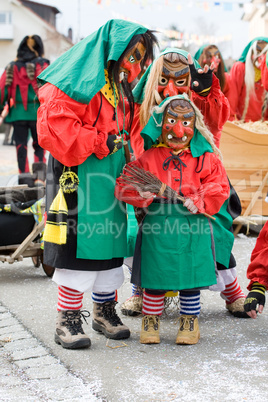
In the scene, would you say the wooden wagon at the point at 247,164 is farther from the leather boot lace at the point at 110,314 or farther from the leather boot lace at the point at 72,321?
the leather boot lace at the point at 72,321

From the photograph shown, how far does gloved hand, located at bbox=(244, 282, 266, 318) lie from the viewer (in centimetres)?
325

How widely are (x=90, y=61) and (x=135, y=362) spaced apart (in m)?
1.57

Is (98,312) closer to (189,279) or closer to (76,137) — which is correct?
(189,279)

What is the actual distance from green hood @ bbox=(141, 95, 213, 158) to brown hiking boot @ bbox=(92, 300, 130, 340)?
100 cm

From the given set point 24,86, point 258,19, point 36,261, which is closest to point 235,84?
point 24,86

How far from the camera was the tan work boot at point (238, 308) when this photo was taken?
3.69 m

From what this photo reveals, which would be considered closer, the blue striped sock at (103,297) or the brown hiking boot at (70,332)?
the brown hiking boot at (70,332)

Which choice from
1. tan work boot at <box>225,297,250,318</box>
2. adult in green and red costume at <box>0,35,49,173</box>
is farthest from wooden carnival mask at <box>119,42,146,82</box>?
adult in green and red costume at <box>0,35,49,173</box>

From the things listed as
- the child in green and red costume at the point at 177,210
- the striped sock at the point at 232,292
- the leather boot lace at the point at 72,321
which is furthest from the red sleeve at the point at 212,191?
the leather boot lace at the point at 72,321

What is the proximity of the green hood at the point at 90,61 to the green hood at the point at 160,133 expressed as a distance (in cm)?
39

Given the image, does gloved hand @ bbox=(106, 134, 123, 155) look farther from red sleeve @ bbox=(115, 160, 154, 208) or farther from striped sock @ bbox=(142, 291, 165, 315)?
striped sock @ bbox=(142, 291, 165, 315)

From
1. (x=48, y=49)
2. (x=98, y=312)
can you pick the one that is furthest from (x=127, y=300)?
(x=48, y=49)

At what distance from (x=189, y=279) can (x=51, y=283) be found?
1.67 metres

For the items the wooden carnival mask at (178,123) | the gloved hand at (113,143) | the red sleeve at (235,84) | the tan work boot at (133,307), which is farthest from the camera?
the red sleeve at (235,84)
